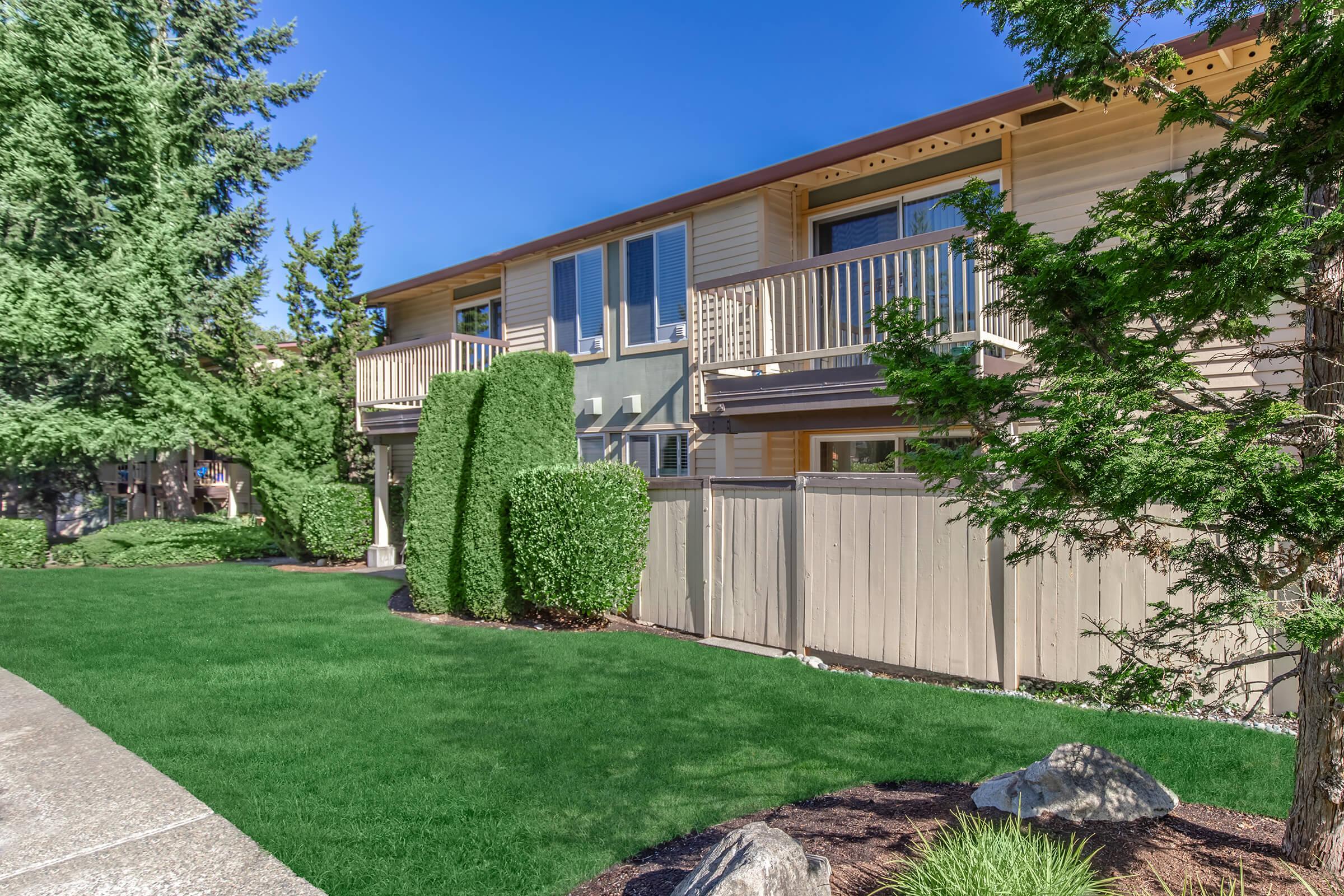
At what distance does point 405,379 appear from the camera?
16.3m

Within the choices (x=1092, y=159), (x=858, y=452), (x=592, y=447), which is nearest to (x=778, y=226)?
(x=858, y=452)

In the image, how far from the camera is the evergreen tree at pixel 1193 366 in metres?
2.40

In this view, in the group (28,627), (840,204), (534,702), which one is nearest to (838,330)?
(840,204)

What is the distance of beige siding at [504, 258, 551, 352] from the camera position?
1536cm

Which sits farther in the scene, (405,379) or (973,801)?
(405,379)

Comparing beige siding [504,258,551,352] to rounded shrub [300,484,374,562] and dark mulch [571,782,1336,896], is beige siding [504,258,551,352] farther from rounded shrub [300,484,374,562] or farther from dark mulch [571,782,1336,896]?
dark mulch [571,782,1336,896]

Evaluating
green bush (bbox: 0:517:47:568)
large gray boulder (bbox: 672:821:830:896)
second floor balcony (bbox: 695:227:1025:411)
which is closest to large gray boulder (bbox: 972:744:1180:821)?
large gray boulder (bbox: 672:821:830:896)

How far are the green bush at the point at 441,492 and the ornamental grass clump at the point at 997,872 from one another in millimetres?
8245

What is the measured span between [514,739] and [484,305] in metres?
13.6

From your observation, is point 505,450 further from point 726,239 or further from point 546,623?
point 726,239

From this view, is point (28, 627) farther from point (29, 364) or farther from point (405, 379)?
point (29, 364)

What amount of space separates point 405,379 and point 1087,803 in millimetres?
14778

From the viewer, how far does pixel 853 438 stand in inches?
468

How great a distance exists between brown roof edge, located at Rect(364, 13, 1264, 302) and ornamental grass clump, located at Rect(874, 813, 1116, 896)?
556 centimetres
